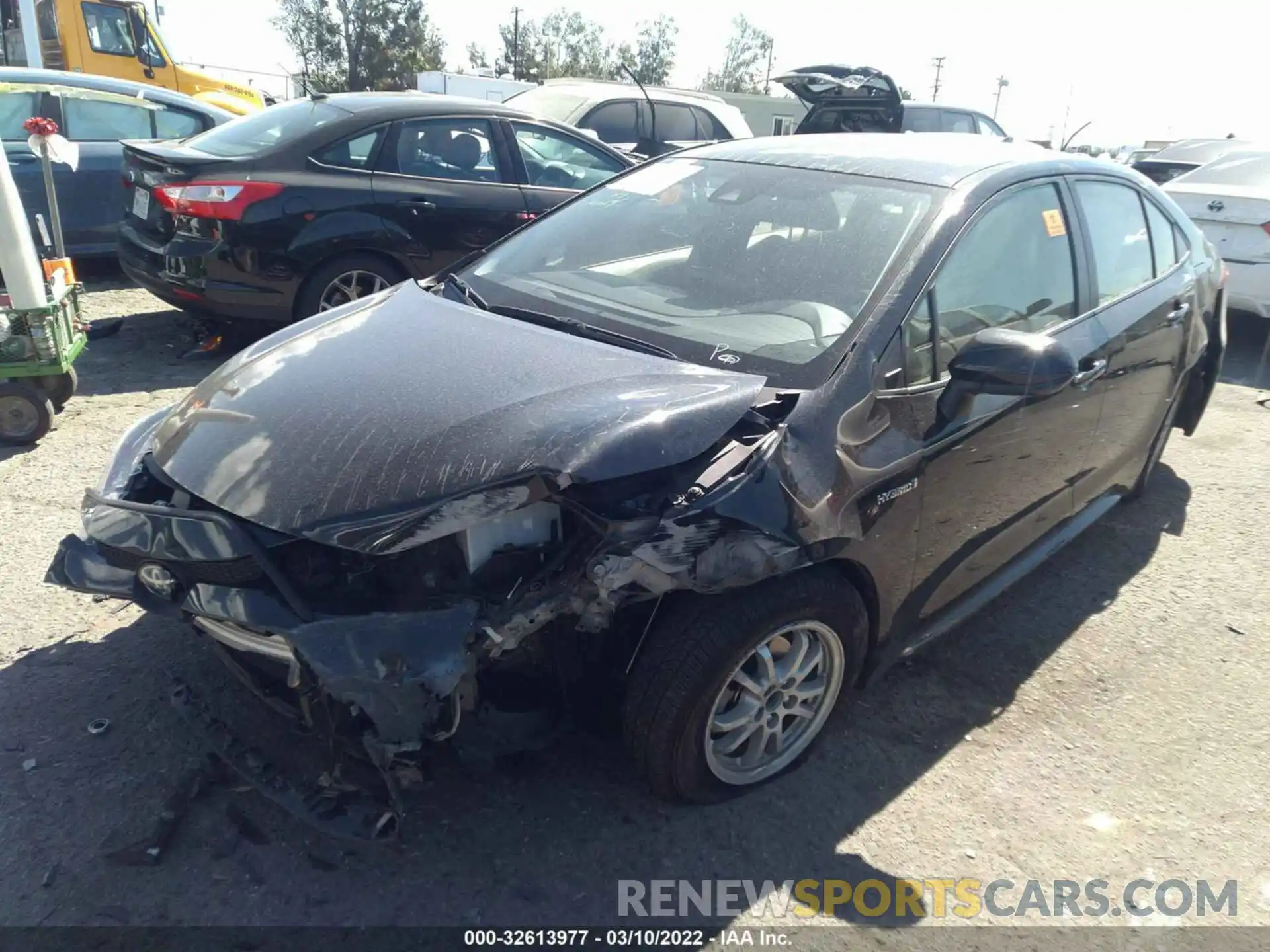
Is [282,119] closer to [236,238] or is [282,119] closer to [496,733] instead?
[236,238]

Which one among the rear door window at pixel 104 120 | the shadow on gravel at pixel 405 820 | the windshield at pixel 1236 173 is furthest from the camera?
the windshield at pixel 1236 173

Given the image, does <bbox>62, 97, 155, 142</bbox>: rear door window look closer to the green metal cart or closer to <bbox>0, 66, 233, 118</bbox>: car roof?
<bbox>0, 66, 233, 118</bbox>: car roof

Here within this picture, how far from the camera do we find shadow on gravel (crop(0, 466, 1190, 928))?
87.0 inches

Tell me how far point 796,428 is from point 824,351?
0.32 m

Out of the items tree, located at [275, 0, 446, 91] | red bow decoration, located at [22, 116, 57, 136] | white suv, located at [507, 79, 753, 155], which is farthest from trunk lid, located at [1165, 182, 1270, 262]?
tree, located at [275, 0, 446, 91]

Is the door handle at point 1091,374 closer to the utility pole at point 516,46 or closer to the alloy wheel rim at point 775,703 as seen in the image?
the alloy wheel rim at point 775,703

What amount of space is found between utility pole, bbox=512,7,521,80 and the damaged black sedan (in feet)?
193

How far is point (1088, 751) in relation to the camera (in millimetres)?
2910

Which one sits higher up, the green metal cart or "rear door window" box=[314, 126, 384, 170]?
"rear door window" box=[314, 126, 384, 170]

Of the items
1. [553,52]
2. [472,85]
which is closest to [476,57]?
[553,52]

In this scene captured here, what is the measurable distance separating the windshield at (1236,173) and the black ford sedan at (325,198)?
5.62 metres

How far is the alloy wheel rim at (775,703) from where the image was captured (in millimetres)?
2469

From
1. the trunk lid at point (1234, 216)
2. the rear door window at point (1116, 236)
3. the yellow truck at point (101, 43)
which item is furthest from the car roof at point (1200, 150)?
the yellow truck at point (101, 43)

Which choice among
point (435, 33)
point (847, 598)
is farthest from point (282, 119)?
point (435, 33)
